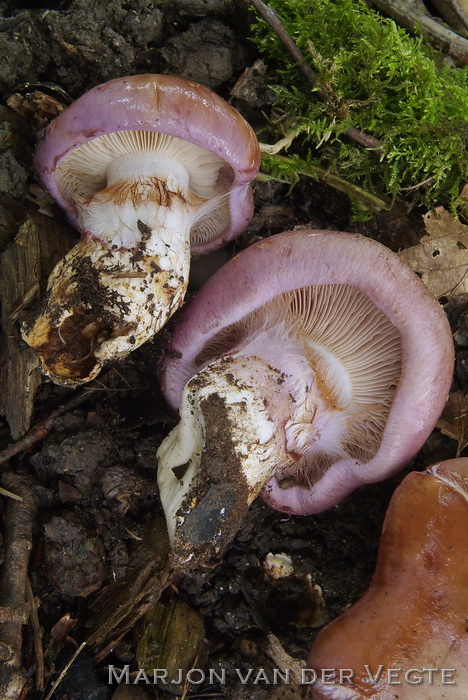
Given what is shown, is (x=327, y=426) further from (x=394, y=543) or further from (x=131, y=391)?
(x=131, y=391)

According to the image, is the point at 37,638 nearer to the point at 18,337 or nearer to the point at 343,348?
the point at 18,337

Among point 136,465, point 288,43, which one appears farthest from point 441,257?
point 136,465

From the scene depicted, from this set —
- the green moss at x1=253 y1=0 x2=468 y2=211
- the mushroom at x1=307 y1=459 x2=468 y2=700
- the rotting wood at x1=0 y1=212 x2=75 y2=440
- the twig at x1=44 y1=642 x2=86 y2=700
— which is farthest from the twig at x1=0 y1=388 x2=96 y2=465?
the green moss at x1=253 y1=0 x2=468 y2=211

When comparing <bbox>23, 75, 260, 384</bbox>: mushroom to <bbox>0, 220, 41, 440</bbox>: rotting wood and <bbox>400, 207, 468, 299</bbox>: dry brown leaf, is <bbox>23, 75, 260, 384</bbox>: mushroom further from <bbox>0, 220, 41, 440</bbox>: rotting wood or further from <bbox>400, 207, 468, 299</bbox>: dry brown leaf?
<bbox>400, 207, 468, 299</bbox>: dry brown leaf

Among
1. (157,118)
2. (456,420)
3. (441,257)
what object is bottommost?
(456,420)

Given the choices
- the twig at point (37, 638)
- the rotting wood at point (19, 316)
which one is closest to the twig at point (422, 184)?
the rotting wood at point (19, 316)

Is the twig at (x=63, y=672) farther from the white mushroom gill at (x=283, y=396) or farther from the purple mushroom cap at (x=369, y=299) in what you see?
the purple mushroom cap at (x=369, y=299)
